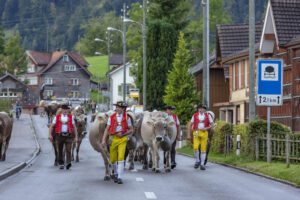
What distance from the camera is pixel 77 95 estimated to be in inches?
5079

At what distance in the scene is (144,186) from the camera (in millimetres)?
16578

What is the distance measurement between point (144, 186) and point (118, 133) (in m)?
1.52

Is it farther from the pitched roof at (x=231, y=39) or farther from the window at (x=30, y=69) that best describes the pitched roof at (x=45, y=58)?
the pitched roof at (x=231, y=39)

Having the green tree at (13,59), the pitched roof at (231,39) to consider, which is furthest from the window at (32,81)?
the pitched roof at (231,39)

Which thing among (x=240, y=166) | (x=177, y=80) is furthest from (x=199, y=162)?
(x=177, y=80)

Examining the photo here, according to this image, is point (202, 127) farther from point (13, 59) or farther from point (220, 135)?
point (13, 59)

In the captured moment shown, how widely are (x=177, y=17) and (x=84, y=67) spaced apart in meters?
54.8

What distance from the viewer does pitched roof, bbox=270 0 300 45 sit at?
3659 cm

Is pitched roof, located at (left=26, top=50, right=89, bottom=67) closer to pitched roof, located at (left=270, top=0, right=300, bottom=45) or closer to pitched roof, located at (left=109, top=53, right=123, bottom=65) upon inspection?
pitched roof, located at (left=109, top=53, right=123, bottom=65)

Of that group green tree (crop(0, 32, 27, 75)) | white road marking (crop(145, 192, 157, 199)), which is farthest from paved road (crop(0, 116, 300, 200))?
green tree (crop(0, 32, 27, 75))

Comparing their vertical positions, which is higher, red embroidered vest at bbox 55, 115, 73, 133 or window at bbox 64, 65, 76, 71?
window at bbox 64, 65, 76, 71

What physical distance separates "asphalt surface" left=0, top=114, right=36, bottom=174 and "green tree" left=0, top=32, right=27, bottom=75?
2656 inches

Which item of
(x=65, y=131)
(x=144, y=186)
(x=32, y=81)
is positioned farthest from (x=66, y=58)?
(x=144, y=186)

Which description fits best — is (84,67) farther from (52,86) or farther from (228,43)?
(228,43)
